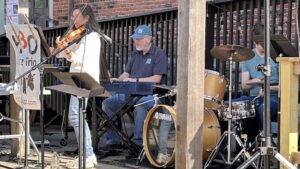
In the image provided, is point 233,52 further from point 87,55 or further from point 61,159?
point 61,159

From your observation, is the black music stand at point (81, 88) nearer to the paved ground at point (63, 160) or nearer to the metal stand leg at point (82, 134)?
the metal stand leg at point (82, 134)

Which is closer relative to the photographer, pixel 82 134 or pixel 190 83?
pixel 190 83

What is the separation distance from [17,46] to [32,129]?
446cm

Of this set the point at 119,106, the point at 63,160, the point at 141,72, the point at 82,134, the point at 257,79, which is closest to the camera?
the point at 82,134

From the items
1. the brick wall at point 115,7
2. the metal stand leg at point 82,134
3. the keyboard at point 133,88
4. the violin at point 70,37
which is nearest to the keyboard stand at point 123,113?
the keyboard at point 133,88

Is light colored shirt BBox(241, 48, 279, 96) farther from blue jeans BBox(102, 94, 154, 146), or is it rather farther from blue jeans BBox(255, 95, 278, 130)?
blue jeans BBox(102, 94, 154, 146)

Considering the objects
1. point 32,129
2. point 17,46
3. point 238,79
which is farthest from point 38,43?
point 32,129

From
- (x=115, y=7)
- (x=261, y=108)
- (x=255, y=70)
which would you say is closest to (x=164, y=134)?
(x=261, y=108)

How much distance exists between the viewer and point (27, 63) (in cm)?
624

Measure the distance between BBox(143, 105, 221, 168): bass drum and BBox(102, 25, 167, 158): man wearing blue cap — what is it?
43cm

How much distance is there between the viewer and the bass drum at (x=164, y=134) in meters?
6.21

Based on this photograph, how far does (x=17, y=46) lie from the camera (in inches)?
253

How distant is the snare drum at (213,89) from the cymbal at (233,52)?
231mm

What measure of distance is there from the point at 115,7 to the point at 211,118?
5360 millimetres
